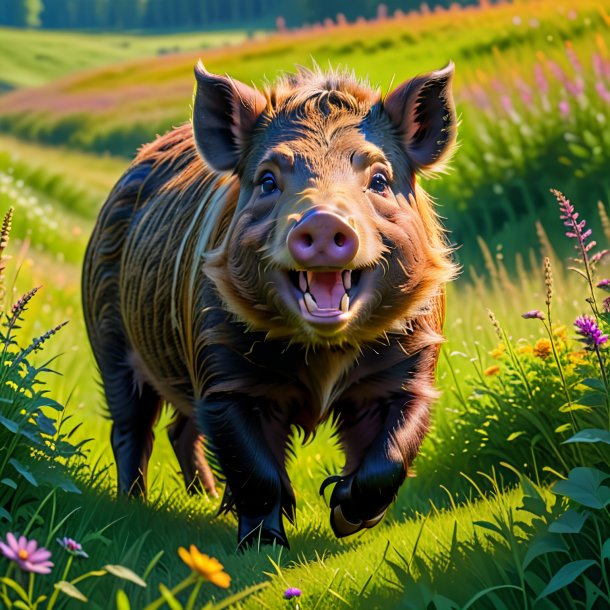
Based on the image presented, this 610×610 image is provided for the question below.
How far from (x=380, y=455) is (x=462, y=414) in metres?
1.03

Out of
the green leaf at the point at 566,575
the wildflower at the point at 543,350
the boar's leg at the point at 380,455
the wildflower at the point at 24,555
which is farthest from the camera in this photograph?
the wildflower at the point at 543,350

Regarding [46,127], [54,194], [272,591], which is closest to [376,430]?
[272,591]

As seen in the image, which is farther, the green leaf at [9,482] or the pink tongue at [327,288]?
the pink tongue at [327,288]

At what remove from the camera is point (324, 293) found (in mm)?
4008

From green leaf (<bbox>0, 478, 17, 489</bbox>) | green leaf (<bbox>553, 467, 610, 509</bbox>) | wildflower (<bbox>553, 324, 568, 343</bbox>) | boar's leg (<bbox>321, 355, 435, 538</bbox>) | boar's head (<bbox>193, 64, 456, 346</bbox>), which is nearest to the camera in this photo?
green leaf (<bbox>553, 467, 610, 509</bbox>)

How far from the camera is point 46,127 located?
21281 mm

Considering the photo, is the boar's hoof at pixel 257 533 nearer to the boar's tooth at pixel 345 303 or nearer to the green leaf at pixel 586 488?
the boar's tooth at pixel 345 303

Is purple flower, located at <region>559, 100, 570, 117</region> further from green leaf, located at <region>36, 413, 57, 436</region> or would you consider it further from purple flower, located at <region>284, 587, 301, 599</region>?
purple flower, located at <region>284, 587, 301, 599</region>

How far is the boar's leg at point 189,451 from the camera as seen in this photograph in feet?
20.3

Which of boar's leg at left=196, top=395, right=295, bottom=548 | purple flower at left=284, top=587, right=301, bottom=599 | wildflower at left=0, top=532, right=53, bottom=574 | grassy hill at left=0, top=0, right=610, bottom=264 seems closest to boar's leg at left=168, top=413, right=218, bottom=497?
boar's leg at left=196, top=395, right=295, bottom=548

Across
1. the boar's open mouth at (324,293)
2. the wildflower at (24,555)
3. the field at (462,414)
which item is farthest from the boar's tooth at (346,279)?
the wildflower at (24,555)

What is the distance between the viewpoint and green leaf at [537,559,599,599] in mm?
3191

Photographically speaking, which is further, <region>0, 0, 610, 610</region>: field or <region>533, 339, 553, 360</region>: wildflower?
<region>533, 339, 553, 360</region>: wildflower

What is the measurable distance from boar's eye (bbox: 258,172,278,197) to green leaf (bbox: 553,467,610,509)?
1.53 metres
